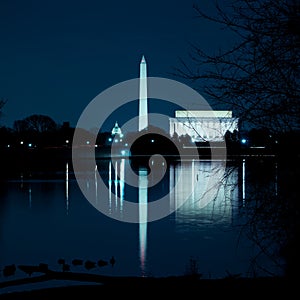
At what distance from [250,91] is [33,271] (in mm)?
10833

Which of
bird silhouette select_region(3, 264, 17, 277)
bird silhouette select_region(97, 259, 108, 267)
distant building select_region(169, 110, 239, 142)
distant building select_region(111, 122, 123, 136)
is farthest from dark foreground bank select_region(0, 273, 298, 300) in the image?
distant building select_region(111, 122, 123, 136)

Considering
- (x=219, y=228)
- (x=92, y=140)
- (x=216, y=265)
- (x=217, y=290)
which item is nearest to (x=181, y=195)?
(x=219, y=228)

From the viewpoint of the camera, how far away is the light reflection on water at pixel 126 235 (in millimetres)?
16391

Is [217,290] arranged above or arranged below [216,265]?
above

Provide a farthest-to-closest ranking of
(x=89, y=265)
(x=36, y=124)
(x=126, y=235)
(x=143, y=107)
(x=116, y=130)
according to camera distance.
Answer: (x=116, y=130) → (x=36, y=124) → (x=143, y=107) → (x=126, y=235) → (x=89, y=265)

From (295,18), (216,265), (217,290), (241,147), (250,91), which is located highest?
(295,18)

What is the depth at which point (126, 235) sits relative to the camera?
2227 cm

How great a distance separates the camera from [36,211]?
2989 cm

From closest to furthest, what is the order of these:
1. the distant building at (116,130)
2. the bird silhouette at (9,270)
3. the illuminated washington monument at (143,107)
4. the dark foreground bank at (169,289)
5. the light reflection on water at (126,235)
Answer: the dark foreground bank at (169,289)
the bird silhouette at (9,270)
the light reflection on water at (126,235)
the illuminated washington monument at (143,107)
the distant building at (116,130)

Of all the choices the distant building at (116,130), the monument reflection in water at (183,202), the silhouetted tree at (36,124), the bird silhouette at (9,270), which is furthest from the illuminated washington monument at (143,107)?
the bird silhouette at (9,270)

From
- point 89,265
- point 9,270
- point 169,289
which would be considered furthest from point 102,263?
point 169,289

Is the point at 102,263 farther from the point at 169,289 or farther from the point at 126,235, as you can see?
the point at 169,289

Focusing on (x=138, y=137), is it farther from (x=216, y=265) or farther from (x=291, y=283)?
(x=291, y=283)

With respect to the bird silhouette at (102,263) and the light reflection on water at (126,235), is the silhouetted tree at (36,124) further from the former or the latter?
the bird silhouette at (102,263)
